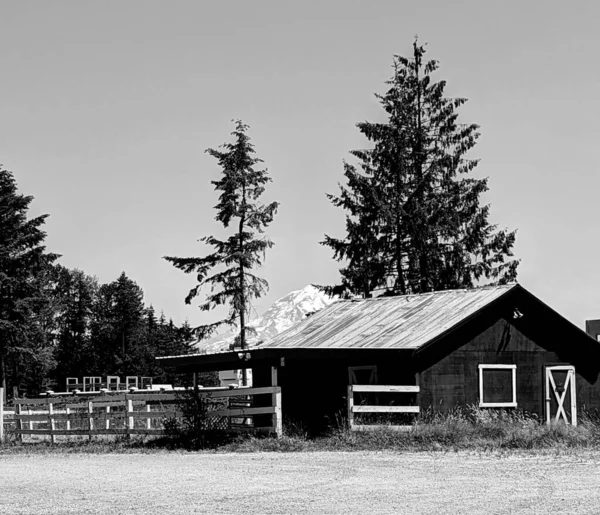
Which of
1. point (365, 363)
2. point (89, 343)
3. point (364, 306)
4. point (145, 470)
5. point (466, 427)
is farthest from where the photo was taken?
point (89, 343)

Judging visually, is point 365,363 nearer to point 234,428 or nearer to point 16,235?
point 234,428

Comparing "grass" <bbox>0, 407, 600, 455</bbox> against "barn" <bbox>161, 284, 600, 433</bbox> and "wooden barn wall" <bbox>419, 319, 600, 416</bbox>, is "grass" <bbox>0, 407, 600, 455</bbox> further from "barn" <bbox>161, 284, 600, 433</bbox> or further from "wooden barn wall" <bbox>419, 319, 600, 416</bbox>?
"barn" <bbox>161, 284, 600, 433</bbox>

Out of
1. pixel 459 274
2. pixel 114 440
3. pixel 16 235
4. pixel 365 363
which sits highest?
pixel 16 235

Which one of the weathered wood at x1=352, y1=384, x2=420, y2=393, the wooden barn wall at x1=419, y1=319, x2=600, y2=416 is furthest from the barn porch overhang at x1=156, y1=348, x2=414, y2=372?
the wooden barn wall at x1=419, y1=319, x2=600, y2=416

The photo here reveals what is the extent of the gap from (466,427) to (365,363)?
195 inches

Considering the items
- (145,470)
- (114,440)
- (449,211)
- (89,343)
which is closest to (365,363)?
(114,440)

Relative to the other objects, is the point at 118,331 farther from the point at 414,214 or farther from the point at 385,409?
the point at 385,409

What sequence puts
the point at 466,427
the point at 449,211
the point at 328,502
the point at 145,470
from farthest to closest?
the point at 449,211, the point at 466,427, the point at 145,470, the point at 328,502

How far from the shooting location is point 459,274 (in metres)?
50.2

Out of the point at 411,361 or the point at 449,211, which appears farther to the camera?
the point at 449,211

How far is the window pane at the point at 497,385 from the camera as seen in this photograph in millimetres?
29234

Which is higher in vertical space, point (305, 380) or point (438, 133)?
point (438, 133)

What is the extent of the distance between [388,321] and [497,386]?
3586 mm

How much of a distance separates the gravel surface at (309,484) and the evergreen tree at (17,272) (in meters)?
39.8
